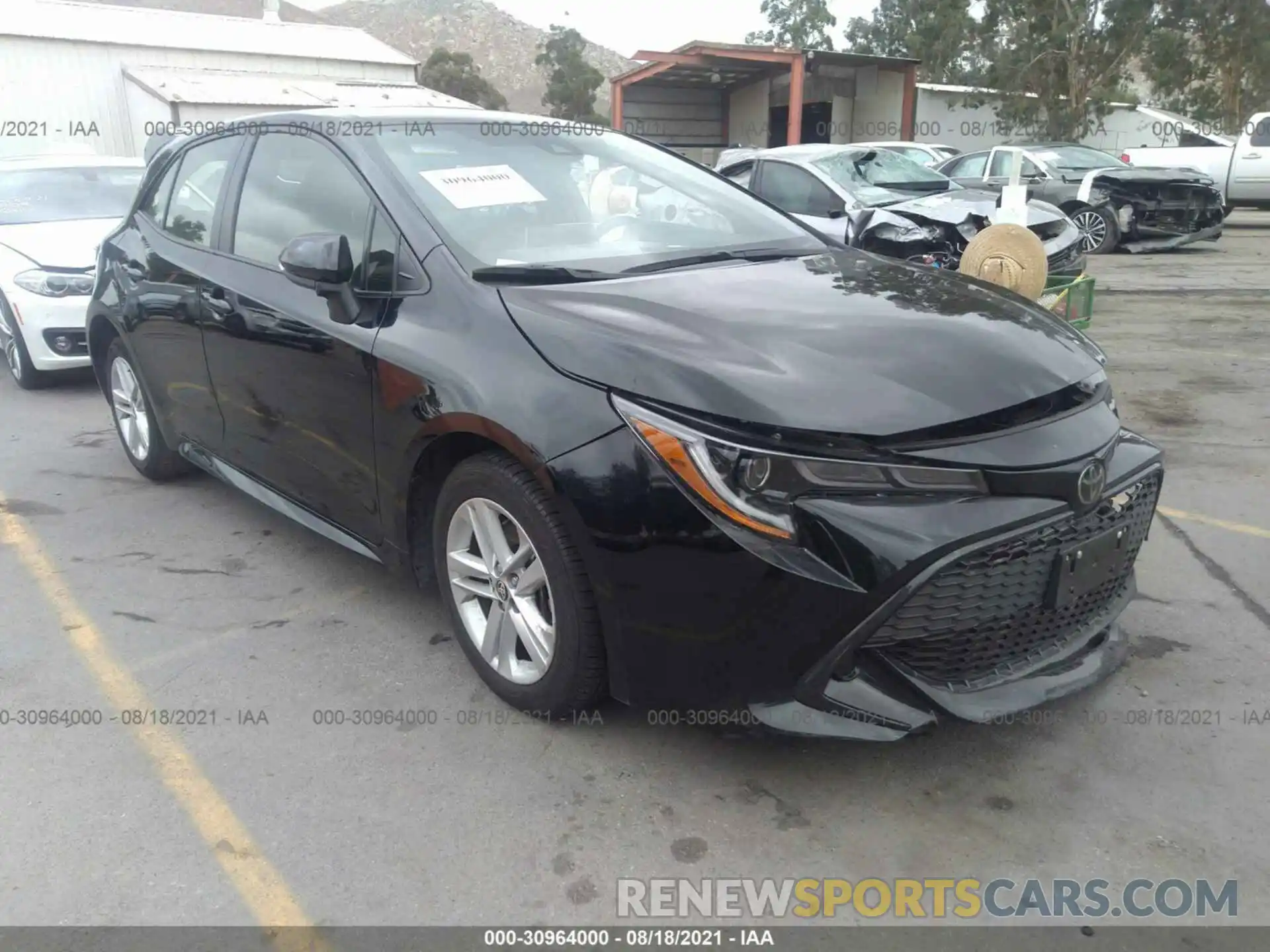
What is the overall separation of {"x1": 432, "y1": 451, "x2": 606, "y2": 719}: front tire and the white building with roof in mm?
18008

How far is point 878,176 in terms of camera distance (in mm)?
10266

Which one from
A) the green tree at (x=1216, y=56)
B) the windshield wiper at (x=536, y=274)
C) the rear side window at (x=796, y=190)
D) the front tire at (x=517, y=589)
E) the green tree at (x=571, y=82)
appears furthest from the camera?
the green tree at (x=571, y=82)

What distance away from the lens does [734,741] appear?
2838mm

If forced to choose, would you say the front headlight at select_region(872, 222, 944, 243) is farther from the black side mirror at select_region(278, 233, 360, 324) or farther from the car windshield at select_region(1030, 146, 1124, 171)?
the car windshield at select_region(1030, 146, 1124, 171)

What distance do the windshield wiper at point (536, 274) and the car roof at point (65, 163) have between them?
658cm

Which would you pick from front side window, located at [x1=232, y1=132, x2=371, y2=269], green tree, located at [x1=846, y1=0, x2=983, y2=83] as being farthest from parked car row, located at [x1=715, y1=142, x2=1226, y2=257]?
green tree, located at [x1=846, y1=0, x2=983, y2=83]

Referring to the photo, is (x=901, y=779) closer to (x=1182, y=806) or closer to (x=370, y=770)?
(x=1182, y=806)

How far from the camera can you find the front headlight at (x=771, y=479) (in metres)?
2.29

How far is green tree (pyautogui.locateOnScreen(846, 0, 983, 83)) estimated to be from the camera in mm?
36469

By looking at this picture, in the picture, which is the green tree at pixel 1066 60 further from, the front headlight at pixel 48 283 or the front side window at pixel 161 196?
the front side window at pixel 161 196

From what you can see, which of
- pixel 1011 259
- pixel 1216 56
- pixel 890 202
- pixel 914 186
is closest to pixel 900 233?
pixel 1011 259

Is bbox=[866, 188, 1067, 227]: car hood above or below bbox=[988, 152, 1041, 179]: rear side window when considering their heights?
below

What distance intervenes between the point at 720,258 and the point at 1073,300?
4811 mm

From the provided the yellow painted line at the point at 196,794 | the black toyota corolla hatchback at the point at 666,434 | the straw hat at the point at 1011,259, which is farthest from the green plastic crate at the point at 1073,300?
the yellow painted line at the point at 196,794
